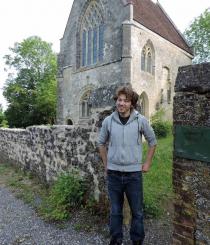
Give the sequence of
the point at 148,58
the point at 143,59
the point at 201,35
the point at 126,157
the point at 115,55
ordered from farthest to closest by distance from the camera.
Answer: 1. the point at 201,35
2. the point at 148,58
3. the point at 143,59
4. the point at 115,55
5. the point at 126,157

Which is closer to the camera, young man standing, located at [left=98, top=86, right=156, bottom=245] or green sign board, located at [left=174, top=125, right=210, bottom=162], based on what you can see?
green sign board, located at [left=174, top=125, right=210, bottom=162]

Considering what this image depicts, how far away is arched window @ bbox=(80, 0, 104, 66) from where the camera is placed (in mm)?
21094

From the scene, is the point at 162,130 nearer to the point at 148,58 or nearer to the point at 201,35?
the point at 148,58

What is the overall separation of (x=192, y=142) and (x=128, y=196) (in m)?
1.12

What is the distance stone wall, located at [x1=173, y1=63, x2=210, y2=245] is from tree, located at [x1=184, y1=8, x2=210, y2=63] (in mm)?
32531

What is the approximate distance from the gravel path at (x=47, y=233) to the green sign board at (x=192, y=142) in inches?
62.5

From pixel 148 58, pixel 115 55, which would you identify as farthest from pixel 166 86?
pixel 115 55

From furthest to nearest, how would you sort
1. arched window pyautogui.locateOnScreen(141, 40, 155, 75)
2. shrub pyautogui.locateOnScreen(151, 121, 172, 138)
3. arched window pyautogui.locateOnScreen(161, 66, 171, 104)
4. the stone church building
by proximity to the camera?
arched window pyautogui.locateOnScreen(161, 66, 171, 104) < arched window pyautogui.locateOnScreen(141, 40, 155, 75) < shrub pyautogui.locateOnScreen(151, 121, 172, 138) < the stone church building

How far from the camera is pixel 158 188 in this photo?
6.66 meters

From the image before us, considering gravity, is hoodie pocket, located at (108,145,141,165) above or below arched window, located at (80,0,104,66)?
below

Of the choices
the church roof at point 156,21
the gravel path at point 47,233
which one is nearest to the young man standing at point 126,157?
the gravel path at point 47,233

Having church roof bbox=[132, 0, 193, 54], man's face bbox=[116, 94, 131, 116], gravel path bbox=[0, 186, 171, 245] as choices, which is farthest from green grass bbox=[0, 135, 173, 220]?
church roof bbox=[132, 0, 193, 54]

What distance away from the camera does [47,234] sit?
4.47 meters

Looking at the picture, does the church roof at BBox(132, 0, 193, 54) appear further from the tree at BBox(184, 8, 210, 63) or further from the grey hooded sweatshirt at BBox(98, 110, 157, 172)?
the grey hooded sweatshirt at BBox(98, 110, 157, 172)
